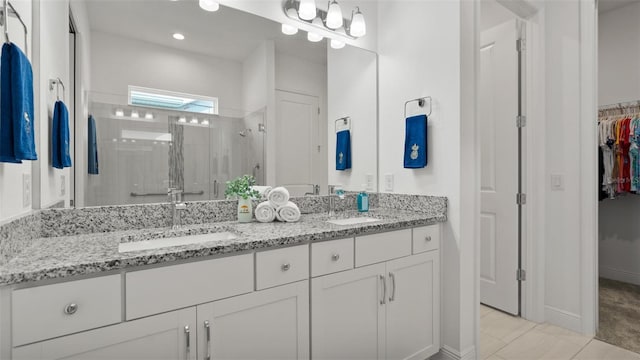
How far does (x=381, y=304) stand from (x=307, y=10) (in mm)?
1727

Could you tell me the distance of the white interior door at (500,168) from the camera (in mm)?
2504

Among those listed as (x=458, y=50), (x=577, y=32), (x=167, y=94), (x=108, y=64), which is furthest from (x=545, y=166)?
(x=108, y=64)

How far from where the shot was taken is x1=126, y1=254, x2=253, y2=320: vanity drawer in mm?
1000

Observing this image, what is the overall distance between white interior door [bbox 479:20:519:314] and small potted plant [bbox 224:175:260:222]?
1923 millimetres

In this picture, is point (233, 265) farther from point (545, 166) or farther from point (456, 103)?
point (545, 166)

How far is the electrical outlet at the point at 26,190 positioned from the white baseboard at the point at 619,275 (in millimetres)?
4723

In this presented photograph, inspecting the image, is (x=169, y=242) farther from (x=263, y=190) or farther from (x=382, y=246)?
(x=382, y=246)

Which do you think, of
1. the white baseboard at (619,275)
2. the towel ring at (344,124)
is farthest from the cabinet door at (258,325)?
the white baseboard at (619,275)

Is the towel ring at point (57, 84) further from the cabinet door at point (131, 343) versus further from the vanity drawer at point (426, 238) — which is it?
the vanity drawer at point (426, 238)

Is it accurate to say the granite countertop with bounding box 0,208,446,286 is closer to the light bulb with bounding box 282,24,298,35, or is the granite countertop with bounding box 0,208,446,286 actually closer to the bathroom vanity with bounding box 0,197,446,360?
the bathroom vanity with bounding box 0,197,446,360

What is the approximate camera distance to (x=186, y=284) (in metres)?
1.08

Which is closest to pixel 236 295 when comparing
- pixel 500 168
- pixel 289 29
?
pixel 289 29

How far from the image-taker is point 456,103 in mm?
1860

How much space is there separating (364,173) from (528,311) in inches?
63.7
